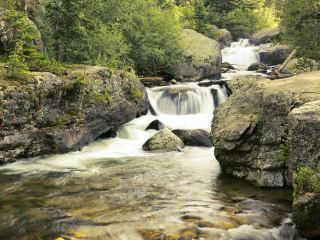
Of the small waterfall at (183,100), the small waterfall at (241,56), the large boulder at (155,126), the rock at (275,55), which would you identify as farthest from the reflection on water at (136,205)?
the small waterfall at (241,56)

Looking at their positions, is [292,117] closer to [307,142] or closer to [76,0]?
[307,142]

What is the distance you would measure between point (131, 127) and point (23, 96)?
259 inches

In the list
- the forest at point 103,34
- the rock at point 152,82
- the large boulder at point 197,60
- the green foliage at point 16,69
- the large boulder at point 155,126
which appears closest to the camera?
the green foliage at point 16,69

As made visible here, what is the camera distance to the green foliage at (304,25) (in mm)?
19328

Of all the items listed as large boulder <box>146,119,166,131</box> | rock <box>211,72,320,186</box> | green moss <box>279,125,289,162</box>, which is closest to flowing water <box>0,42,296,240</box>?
rock <box>211,72,320,186</box>

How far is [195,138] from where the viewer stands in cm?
1667

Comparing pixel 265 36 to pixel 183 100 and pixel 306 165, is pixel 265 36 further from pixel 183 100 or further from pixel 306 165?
pixel 306 165

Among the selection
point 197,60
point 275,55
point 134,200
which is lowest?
point 134,200

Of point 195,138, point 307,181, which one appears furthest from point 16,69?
point 307,181

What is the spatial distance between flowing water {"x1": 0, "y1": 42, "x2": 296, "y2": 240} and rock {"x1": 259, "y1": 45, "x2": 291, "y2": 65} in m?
28.2

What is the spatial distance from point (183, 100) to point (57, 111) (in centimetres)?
1006

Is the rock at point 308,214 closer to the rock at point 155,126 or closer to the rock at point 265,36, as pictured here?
the rock at point 155,126

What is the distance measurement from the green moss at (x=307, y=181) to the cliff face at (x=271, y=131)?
10 centimetres

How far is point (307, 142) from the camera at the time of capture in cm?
852
